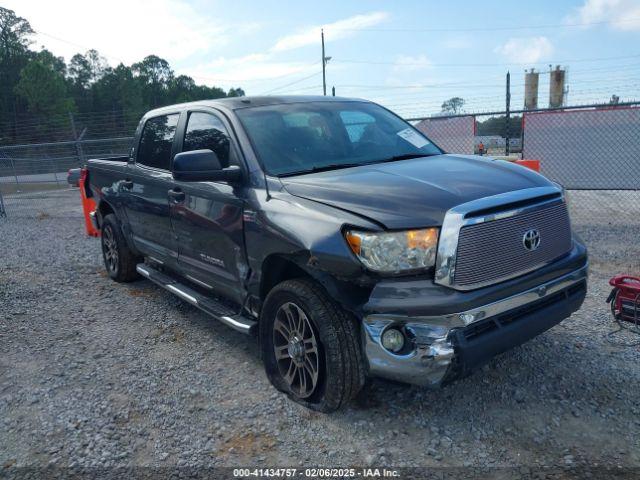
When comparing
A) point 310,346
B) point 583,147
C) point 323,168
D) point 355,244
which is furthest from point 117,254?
point 583,147

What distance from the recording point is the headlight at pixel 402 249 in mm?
2693

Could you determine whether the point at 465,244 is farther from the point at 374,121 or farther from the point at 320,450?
the point at 374,121

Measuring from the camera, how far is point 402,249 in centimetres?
270

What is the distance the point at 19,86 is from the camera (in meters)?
49.8

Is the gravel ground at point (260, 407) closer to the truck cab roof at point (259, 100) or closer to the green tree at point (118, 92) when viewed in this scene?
the truck cab roof at point (259, 100)

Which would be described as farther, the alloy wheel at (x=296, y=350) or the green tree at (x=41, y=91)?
the green tree at (x=41, y=91)

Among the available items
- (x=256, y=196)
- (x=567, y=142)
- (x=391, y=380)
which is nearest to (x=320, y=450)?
(x=391, y=380)

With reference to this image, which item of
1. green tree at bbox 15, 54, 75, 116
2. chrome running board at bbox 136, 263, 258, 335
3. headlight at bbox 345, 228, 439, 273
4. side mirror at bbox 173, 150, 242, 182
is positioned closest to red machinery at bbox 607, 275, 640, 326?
headlight at bbox 345, 228, 439, 273

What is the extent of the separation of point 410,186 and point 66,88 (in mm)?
62940

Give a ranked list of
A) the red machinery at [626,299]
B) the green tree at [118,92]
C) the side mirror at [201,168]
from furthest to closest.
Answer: the green tree at [118,92] → the red machinery at [626,299] → the side mirror at [201,168]

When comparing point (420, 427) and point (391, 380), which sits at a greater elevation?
point (391, 380)

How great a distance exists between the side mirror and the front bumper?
1431 mm

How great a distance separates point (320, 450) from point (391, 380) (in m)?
0.54

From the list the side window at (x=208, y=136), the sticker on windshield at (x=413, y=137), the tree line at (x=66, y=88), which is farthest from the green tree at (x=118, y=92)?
the sticker on windshield at (x=413, y=137)
